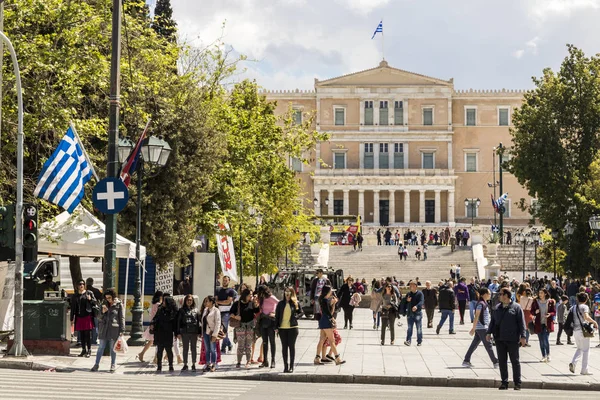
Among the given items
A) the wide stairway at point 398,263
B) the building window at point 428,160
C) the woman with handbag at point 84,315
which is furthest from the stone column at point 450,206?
the woman with handbag at point 84,315

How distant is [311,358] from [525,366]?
4.18 m

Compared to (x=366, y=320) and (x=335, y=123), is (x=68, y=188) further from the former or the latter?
(x=335, y=123)

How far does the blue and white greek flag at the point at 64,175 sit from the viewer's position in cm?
1942

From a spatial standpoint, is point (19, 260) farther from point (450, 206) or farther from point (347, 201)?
point (450, 206)

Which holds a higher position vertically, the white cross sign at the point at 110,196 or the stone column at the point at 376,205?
the stone column at the point at 376,205

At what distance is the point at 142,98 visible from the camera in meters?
27.6

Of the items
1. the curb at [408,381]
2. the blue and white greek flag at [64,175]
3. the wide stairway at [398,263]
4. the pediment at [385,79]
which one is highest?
the pediment at [385,79]

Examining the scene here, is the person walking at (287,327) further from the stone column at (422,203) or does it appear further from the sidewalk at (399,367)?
the stone column at (422,203)

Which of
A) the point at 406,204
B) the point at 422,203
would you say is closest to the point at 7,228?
the point at 406,204

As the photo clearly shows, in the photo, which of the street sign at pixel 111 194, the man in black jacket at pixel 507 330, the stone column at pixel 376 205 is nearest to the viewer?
the man in black jacket at pixel 507 330

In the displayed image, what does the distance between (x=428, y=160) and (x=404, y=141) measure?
9.57ft

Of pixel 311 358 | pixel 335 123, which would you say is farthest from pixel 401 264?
pixel 311 358

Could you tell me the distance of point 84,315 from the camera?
66.6 ft

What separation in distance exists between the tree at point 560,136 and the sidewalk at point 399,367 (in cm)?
2342
